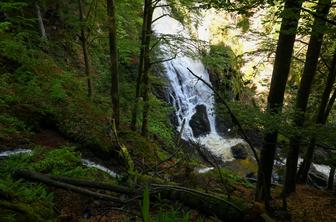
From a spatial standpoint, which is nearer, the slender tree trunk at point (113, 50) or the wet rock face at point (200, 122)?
the slender tree trunk at point (113, 50)

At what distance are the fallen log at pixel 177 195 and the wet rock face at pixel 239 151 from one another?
13685 mm

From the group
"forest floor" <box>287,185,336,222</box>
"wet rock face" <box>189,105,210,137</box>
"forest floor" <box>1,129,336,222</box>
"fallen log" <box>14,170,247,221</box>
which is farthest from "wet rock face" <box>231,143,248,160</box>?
"fallen log" <box>14,170,247,221</box>

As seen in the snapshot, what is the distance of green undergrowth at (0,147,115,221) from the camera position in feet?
9.83

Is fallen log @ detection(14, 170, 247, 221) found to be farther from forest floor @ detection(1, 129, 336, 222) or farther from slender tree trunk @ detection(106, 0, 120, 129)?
slender tree trunk @ detection(106, 0, 120, 129)

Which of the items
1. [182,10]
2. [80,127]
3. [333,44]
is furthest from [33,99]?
[333,44]

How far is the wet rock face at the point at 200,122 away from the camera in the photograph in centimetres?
1905

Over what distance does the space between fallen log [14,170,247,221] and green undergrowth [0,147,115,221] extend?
209 millimetres

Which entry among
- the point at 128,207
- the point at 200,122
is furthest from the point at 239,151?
the point at 128,207

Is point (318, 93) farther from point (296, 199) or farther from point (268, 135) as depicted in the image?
point (268, 135)

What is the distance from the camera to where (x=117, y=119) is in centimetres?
991

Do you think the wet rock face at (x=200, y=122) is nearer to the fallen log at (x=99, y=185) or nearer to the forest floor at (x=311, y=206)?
the forest floor at (x=311, y=206)

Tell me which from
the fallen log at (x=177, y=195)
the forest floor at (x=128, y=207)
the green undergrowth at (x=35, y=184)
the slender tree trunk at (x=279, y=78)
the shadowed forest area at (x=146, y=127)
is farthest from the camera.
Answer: the slender tree trunk at (x=279, y=78)

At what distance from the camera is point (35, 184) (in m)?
4.77

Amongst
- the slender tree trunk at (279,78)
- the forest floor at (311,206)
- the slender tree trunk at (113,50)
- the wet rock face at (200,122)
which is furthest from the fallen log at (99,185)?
the wet rock face at (200,122)
